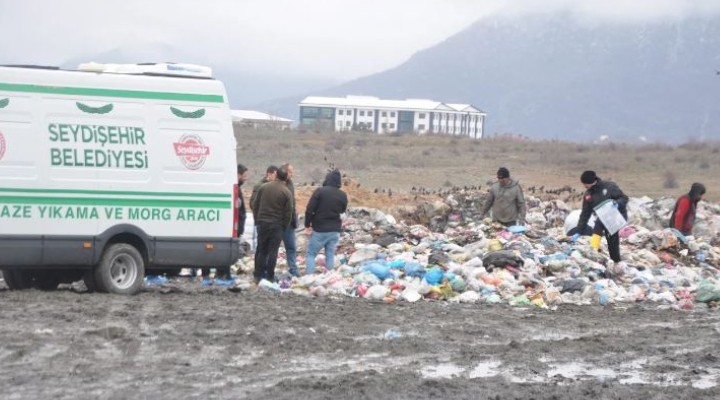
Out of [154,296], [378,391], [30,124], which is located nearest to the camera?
[378,391]

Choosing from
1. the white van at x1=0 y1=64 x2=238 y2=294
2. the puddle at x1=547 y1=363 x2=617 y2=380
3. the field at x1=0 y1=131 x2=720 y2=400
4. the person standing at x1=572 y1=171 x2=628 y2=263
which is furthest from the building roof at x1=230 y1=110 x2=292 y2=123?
the puddle at x1=547 y1=363 x2=617 y2=380

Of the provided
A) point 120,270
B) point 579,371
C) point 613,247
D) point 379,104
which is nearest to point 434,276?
point 613,247

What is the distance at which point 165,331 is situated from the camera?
12508 mm

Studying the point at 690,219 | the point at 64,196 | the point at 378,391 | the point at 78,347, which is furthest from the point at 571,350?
the point at 690,219

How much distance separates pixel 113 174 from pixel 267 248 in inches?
130

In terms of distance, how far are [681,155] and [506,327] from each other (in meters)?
64.5

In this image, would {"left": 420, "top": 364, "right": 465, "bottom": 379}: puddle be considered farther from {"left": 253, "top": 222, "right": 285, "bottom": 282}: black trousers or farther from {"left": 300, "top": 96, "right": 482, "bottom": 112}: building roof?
{"left": 300, "top": 96, "right": 482, "bottom": 112}: building roof

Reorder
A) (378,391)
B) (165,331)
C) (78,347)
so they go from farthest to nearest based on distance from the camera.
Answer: (165,331), (78,347), (378,391)

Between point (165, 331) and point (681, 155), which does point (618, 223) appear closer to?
point (165, 331)

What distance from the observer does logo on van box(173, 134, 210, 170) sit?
15555 millimetres

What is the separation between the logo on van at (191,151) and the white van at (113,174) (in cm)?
Result: 1

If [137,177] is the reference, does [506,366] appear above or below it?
below

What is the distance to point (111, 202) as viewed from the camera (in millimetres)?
15164

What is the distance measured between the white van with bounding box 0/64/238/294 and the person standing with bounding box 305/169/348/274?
282 centimetres
